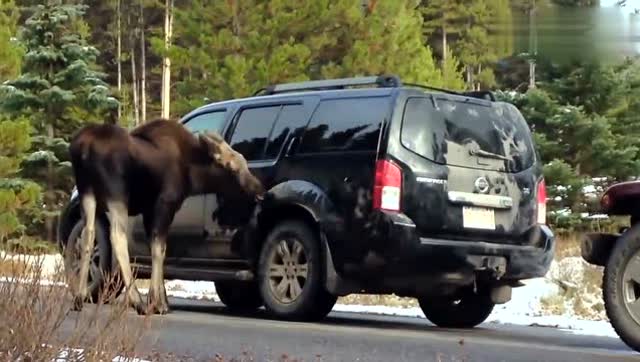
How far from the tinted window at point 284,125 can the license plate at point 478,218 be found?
1741 millimetres

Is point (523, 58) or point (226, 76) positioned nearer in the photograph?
point (523, 58)

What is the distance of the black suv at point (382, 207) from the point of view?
10.5 metres

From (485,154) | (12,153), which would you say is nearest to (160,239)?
(485,154)

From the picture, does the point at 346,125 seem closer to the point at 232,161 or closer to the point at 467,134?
the point at 467,134

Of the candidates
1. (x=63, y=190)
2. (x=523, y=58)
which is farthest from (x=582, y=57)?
(x=63, y=190)

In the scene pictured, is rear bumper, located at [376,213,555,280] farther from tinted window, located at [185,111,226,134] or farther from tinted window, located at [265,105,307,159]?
tinted window, located at [185,111,226,134]

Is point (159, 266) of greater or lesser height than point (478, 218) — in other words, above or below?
below

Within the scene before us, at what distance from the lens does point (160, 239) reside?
461 inches

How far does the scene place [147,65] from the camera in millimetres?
61562

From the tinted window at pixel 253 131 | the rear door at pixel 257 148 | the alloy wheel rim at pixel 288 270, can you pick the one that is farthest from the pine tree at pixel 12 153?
the alloy wheel rim at pixel 288 270

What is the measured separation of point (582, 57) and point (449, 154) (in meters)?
4.37

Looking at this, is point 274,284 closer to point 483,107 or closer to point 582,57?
point 483,107

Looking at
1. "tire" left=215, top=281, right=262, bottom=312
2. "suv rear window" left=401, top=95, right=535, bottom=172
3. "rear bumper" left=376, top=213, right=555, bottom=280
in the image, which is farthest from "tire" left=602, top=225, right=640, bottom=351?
"tire" left=215, top=281, right=262, bottom=312

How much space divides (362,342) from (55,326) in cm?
382
